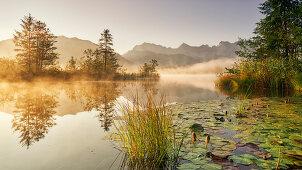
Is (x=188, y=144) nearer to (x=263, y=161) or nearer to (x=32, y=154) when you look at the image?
(x=263, y=161)

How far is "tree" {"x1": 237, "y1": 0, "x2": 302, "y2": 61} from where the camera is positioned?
2101cm

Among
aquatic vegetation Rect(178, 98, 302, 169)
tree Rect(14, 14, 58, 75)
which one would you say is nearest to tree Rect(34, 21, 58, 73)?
tree Rect(14, 14, 58, 75)

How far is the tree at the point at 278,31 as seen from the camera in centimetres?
2101

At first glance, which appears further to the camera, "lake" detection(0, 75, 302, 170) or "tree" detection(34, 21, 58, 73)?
"tree" detection(34, 21, 58, 73)

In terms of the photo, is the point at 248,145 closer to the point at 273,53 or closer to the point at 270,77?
the point at 270,77

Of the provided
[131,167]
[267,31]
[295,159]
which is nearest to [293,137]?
[295,159]

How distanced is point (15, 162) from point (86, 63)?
32.1m

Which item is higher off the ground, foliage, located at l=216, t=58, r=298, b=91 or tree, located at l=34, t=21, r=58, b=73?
tree, located at l=34, t=21, r=58, b=73

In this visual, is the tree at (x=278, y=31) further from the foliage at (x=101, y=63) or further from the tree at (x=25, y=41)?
the tree at (x=25, y=41)

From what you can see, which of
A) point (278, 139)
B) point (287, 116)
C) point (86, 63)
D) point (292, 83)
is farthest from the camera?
point (86, 63)

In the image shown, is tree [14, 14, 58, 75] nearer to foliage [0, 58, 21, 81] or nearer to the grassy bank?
foliage [0, 58, 21, 81]

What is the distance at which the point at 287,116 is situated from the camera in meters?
4.74

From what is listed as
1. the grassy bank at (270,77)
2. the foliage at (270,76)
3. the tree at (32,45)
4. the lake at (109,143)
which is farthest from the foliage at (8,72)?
the foliage at (270,76)

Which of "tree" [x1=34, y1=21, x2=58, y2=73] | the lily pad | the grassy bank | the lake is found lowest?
the lake
